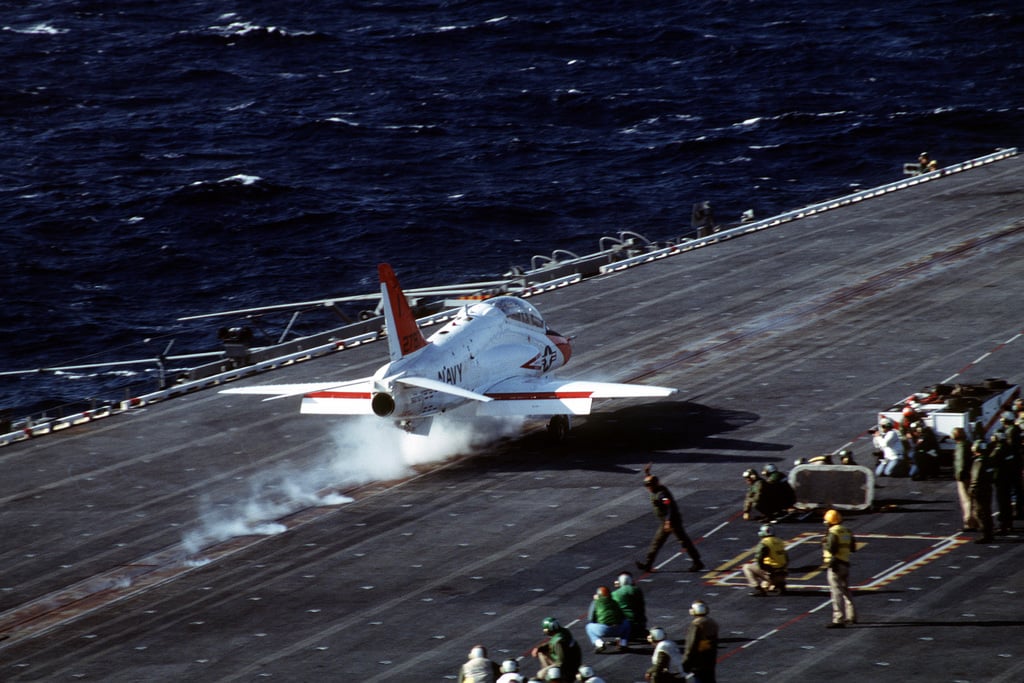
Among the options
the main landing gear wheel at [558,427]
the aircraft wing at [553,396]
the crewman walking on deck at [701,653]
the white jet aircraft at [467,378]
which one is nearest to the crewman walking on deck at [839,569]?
the crewman walking on deck at [701,653]

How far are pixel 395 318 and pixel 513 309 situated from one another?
22.3ft

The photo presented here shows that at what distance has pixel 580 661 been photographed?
83.4 feet

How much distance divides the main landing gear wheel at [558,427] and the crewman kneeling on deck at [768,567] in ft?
44.3

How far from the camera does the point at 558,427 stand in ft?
142

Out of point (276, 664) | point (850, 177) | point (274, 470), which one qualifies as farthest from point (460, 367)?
point (850, 177)

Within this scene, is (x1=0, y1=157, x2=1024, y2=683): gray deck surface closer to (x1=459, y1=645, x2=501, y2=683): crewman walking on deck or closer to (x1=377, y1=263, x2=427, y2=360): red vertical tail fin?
(x1=459, y1=645, x2=501, y2=683): crewman walking on deck

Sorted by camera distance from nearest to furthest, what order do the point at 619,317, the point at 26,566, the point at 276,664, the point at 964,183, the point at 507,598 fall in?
the point at 276,664 < the point at 507,598 < the point at 26,566 < the point at 619,317 < the point at 964,183

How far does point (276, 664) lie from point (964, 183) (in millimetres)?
58217

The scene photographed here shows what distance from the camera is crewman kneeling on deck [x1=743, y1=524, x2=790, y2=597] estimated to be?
98.0ft

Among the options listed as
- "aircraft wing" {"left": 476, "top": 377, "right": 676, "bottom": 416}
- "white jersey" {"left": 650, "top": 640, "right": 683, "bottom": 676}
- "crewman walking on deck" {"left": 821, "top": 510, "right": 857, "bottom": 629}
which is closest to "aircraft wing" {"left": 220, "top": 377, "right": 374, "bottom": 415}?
"aircraft wing" {"left": 476, "top": 377, "right": 676, "bottom": 416}

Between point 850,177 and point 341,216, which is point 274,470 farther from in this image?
point 850,177

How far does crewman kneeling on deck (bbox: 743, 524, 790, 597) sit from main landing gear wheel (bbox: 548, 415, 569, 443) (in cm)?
1351

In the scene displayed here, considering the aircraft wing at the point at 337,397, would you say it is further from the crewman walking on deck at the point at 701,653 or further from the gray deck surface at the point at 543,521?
the crewman walking on deck at the point at 701,653

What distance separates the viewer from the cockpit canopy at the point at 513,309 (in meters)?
43.6
